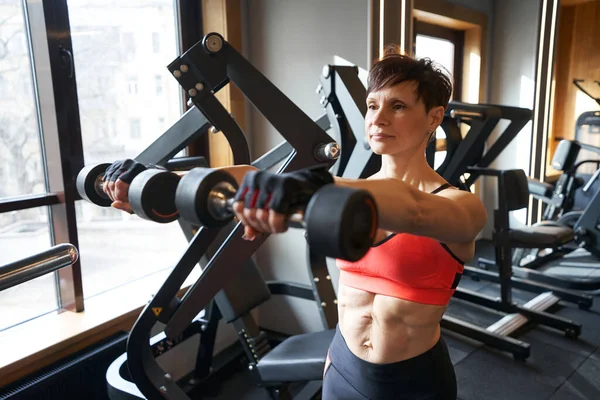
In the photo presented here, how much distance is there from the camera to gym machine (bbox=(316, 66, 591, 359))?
6.18 feet

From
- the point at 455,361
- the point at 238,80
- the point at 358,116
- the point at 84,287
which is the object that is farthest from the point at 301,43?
the point at 455,361

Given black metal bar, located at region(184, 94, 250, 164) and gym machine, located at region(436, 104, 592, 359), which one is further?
gym machine, located at region(436, 104, 592, 359)

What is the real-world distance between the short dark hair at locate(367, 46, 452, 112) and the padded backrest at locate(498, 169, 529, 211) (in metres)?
1.80

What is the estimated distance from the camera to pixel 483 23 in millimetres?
3988

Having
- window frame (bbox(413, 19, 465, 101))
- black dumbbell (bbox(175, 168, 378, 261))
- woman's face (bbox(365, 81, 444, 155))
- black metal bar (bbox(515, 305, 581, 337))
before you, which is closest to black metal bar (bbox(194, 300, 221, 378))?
woman's face (bbox(365, 81, 444, 155))

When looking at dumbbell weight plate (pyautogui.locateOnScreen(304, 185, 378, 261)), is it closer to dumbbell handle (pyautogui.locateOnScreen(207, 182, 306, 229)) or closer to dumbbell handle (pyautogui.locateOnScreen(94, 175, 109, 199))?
dumbbell handle (pyautogui.locateOnScreen(207, 182, 306, 229))

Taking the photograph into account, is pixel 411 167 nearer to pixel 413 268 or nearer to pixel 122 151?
pixel 413 268

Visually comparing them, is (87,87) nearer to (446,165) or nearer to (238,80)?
(238,80)

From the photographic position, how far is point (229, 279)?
146 centimetres

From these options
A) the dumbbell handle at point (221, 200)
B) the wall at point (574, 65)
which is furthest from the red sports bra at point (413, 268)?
the wall at point (574, 65)

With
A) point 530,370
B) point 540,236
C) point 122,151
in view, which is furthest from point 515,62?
point 122,151

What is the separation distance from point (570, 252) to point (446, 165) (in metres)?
2.60

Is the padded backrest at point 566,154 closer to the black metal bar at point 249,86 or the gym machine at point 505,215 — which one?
the gym machine at point 505,215

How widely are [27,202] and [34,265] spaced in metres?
1.28
